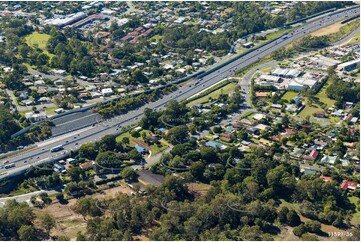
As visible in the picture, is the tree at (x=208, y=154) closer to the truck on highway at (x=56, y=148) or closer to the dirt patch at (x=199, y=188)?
the dirt patch at (x=199, y=188)

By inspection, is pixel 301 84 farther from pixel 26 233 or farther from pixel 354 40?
pixel 26 233

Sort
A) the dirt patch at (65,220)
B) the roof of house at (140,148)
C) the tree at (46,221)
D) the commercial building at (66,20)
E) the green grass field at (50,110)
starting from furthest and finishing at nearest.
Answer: the commercial building at (66,20) < the green grass field at (50,110) < the roof of house at (140,148) < the dirt patch at (65,220) < the tree at (46,221)

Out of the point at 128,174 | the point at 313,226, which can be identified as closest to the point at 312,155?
the point at 313,226

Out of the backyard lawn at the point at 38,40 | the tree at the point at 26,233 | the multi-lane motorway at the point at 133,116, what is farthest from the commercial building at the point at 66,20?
the tree at the point at 26,233

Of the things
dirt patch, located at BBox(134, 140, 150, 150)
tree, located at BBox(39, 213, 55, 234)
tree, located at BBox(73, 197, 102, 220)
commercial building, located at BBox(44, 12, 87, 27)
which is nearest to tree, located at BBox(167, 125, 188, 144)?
dirt patch, located at BBox(134, 140, 150, 150)

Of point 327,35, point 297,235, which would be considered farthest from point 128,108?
point 327,35

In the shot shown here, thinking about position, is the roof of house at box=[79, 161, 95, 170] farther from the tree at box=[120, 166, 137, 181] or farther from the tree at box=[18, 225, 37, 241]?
the tree at box=[18, 225, 37, 241]
